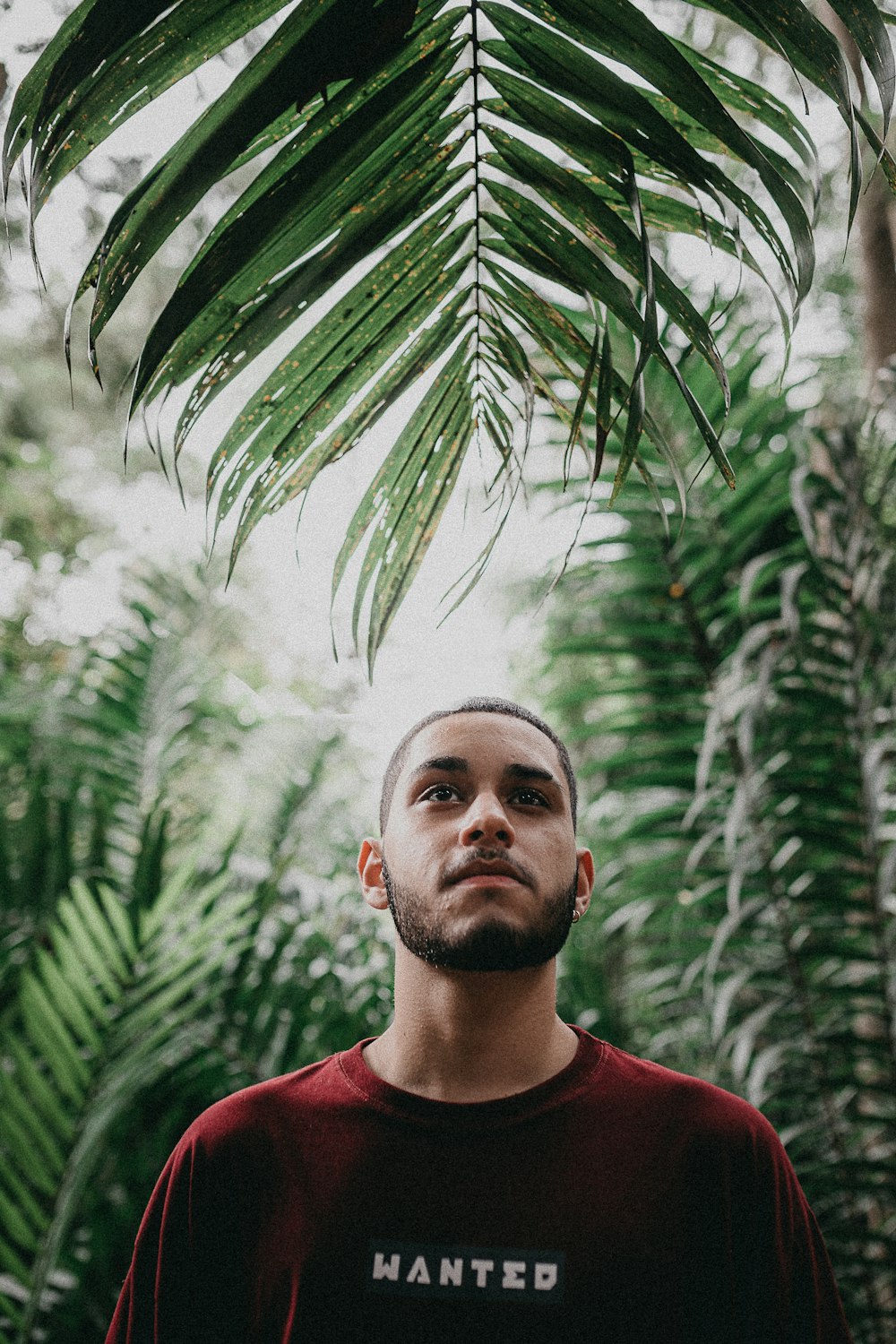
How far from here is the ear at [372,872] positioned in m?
1.06

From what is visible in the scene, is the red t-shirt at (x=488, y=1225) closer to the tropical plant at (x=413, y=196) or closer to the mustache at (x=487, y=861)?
the mustache at (x=487, y=861)

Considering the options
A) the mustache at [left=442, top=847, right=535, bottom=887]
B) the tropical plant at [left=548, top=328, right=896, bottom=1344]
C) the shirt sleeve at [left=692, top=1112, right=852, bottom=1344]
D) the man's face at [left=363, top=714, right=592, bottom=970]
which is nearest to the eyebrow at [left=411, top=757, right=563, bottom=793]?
the man's face at [left=363, top=714, right=592, bottom=970]

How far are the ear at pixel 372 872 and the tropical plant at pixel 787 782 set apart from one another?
572mm

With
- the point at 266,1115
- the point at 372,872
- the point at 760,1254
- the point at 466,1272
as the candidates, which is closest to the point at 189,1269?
the point at 266,1115

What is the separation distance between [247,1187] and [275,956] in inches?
40.7

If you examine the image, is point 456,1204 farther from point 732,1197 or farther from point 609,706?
point 609,706

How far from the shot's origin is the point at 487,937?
864mm

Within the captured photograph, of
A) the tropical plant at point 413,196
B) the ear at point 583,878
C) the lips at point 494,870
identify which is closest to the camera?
the tropical plant at point 413,196

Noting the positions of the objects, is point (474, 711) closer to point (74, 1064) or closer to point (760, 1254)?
point (760, 1254)

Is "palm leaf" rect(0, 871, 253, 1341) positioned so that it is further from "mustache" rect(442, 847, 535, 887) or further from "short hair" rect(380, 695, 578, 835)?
"mustache" rect(442, 847, 535, 887)

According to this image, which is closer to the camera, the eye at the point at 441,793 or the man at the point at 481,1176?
the man at the point at 481,1176

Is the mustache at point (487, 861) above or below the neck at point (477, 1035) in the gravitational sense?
above

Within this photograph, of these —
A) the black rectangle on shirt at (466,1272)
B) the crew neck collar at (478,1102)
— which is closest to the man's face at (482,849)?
the crew neck collar at (478,1102)

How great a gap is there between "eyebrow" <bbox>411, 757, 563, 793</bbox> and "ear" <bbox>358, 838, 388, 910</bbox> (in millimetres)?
134
